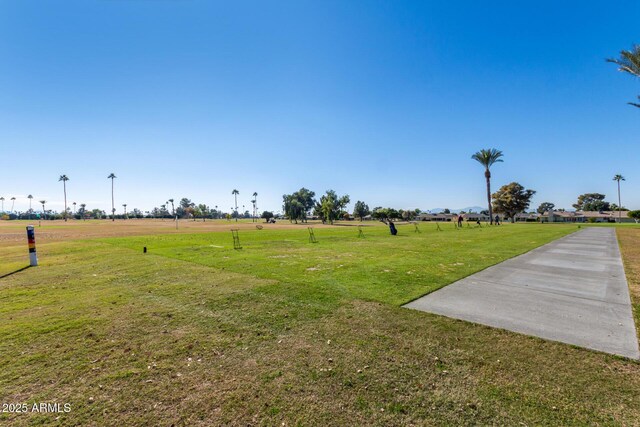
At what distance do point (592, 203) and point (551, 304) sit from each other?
173212 mm

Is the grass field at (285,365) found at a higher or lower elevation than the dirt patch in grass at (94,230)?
lower

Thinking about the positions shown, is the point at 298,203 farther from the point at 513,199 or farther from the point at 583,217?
the point at 583,217

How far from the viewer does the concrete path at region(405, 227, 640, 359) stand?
4500 mm

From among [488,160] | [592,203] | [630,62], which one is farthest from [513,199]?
[592,203]

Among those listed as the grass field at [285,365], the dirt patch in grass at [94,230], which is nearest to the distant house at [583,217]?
the dirt patch in grass at [94,230]

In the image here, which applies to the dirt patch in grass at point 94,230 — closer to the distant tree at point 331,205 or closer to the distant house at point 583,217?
the distant tree at point 331,205

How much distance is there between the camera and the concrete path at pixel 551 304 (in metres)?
4.50

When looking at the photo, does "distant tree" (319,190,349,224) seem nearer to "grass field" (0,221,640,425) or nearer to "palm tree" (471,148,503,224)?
"palm tree" (471,148,503,224)

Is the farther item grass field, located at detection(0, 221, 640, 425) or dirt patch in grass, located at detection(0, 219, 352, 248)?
dirt patch in grass, located at detection(0, 219, 352, 248)

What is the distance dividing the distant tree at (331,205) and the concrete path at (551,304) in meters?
72.8

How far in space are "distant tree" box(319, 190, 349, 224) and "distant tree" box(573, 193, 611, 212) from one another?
400 feet

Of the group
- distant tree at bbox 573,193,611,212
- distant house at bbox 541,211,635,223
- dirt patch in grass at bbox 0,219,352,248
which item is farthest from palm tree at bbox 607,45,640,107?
distant tree at bbox 573,193,611,212

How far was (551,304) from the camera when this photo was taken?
5.96 metres

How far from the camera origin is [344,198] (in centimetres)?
9125
